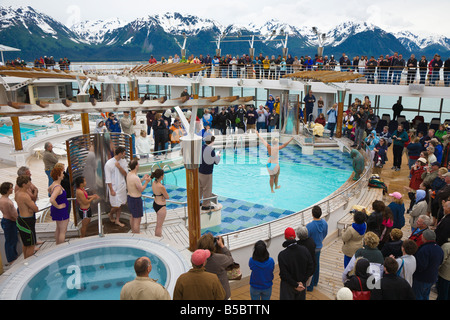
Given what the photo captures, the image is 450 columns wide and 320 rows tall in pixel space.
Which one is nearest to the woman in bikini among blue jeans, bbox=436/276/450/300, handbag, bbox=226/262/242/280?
handbag, bbox=226/262/242/280

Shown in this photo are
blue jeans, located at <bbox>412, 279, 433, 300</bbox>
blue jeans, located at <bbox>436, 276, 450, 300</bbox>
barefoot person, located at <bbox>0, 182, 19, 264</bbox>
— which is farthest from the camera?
barefoot person, located at <bbox>0, 182, 19, 264</bbox>

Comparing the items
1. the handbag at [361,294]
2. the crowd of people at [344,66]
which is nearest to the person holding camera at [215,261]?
the handbag at [361,294]

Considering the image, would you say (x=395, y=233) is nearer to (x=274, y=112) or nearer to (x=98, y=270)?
(x=98, y=270)

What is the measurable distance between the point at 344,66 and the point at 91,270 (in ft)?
50.3

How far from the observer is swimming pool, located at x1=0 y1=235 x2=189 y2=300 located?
14.7 feet

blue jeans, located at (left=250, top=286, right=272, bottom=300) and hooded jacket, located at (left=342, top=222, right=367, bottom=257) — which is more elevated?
hooded jacket, located at (left=342, top=222, right=367, bottom=257)

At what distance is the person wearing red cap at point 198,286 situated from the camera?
10.7 ft

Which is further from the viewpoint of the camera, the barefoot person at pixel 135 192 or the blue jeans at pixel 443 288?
the barefoot person at pixel 135 192

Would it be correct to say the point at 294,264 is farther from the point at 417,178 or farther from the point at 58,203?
the point at 417,178

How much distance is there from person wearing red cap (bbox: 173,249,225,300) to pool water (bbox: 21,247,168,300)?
1411mm

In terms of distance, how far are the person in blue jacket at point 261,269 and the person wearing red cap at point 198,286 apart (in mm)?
911

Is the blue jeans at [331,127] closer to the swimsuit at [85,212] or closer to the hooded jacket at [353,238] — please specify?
the hooded jacket at [353,238]

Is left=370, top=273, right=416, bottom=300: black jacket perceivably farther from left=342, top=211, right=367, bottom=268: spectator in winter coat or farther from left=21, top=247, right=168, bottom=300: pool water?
left=21, top=247, right=168, bottom=300: pool water
